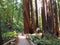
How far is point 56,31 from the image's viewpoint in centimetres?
2261

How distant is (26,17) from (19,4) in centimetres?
1081

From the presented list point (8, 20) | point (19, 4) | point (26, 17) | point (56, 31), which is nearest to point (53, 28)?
point (56, 31)

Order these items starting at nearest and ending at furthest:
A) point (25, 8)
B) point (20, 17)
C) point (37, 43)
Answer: point (37, 43) → point (25, 8) → point (20, 17)

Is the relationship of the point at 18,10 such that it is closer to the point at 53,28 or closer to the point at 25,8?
the point at 25,8

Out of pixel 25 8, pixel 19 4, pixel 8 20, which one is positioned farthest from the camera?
pixel 19 4

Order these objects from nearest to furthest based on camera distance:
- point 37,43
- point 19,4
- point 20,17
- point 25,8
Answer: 1. point 37,43
2. point 25,8
3. point 19,4
4. point 20,17

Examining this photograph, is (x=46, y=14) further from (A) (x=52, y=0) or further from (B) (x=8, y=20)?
(B) (x=8, y=20)

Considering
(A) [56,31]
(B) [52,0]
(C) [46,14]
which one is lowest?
(A) [56,31]

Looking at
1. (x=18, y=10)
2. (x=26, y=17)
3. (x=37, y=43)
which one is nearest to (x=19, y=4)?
(x=18, y=10)

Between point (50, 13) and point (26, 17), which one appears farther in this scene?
point (26, 17)

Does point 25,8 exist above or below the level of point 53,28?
above

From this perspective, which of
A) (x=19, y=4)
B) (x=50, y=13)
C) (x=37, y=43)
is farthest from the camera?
(x=19, y=4)

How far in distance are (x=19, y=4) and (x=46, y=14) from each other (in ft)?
47.3

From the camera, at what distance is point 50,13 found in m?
22.3
